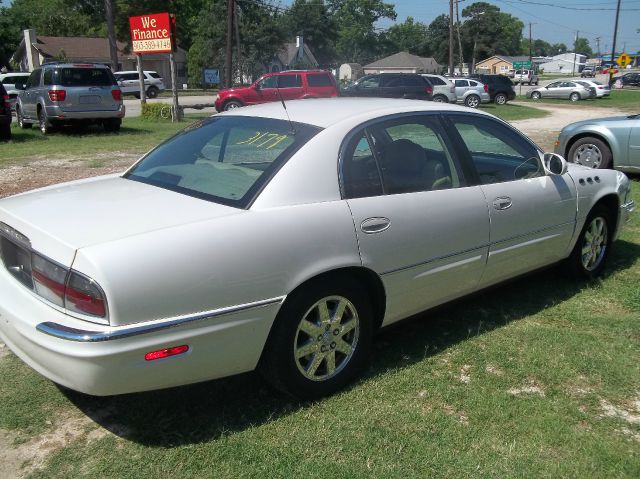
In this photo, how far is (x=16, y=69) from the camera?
56000 mm

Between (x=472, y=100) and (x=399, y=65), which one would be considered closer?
(x=472, y=100)

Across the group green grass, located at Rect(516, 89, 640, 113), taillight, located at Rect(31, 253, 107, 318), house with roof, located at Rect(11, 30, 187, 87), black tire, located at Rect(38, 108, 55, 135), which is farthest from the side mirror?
house with roof, located at Rect(11, 30, 187, 87)

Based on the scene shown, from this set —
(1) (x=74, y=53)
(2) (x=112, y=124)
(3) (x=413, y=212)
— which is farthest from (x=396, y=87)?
(1) (x=74, y=53)

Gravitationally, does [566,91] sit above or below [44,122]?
below

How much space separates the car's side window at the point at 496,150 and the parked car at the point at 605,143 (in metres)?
5.59

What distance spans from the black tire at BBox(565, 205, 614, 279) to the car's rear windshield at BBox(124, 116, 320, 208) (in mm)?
2646

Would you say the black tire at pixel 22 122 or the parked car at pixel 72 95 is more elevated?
the parked car at pixel 72 95

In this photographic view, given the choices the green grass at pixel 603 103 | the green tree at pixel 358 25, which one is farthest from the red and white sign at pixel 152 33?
the green tree at pixel 358 25

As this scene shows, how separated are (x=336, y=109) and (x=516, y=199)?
1373mm

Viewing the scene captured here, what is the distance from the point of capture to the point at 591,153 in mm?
9664

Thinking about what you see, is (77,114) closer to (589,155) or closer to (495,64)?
(589,155)

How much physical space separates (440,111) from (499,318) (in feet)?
5.01

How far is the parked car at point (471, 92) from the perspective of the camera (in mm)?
33188

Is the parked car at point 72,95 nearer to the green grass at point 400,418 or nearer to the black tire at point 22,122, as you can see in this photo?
the black tire at point 22,122
